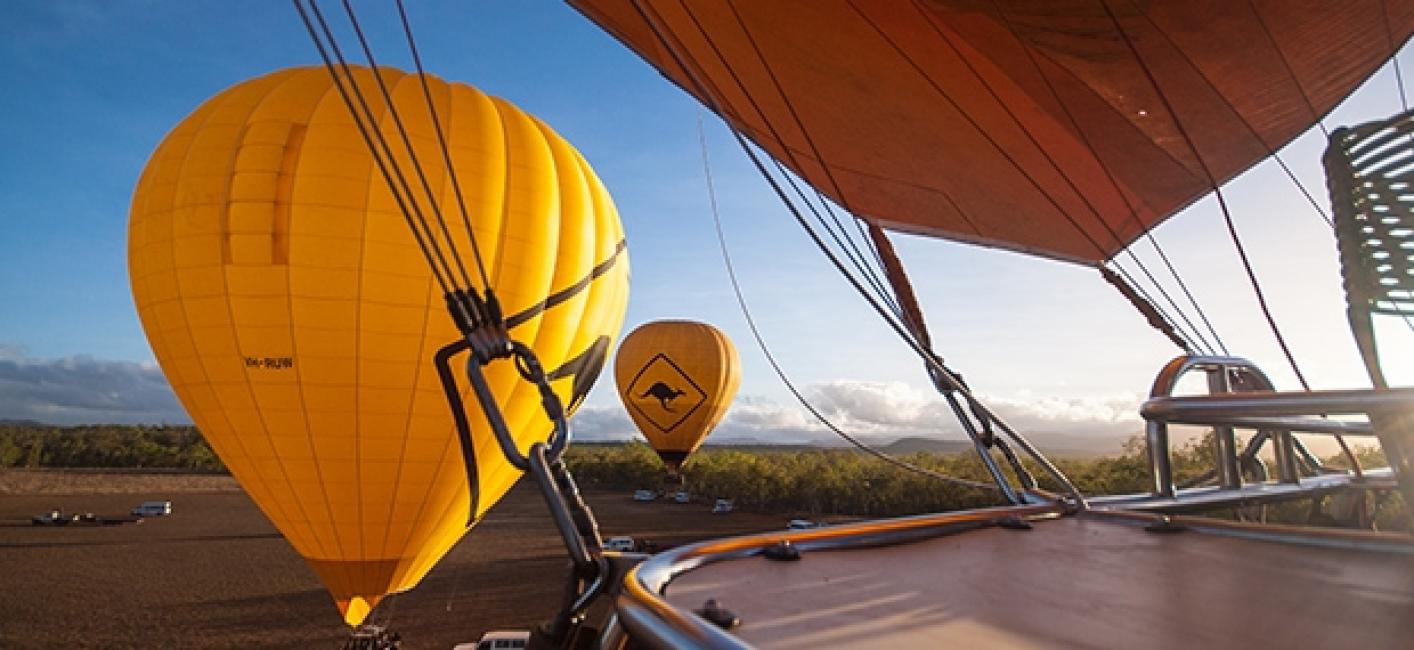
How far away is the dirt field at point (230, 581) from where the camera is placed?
51.4ft

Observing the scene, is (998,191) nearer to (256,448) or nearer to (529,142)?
(529,142)

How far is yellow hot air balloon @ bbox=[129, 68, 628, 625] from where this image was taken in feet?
22.3

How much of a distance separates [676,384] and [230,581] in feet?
45.9

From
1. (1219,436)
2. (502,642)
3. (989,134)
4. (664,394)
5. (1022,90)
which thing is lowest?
(502,642)

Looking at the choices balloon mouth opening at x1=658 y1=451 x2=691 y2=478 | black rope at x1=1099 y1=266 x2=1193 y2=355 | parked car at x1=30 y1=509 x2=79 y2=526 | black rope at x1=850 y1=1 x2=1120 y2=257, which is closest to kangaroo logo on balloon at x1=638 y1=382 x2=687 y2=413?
balloon mouth opening at x1=658 y1=451 x2=691 y2=478

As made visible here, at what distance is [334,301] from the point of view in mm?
6758

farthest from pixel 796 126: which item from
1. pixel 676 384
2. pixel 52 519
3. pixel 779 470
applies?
pixel 52 519

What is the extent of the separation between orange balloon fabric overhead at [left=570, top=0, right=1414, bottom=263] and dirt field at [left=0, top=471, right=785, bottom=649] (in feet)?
31.5

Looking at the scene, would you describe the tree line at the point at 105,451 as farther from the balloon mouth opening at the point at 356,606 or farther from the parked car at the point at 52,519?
the balloon mouth opening at the point at 356,606

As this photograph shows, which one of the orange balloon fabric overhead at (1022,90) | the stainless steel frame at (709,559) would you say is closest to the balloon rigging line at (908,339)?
the stainless steel frame at (709,559)

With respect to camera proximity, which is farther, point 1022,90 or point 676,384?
point 676,384

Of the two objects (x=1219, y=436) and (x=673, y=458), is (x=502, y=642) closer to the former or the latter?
(x=673, y=458)

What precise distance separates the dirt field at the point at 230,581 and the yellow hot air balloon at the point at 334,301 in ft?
19.5

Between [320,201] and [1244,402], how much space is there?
288 inches
